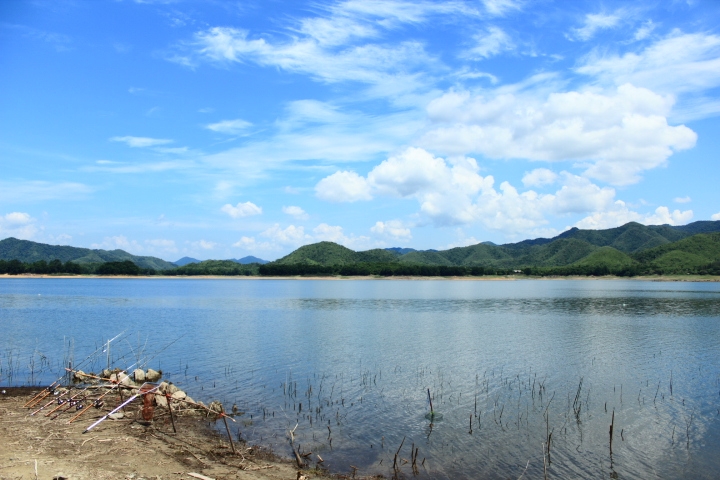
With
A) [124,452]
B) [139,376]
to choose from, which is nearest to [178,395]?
[124,452]

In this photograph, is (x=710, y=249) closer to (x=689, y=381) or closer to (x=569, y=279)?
(x=569, y=279)

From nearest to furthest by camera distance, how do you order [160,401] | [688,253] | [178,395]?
[160,401]
[178,395]
[688,253]

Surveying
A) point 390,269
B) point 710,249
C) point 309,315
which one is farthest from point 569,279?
point 309,315

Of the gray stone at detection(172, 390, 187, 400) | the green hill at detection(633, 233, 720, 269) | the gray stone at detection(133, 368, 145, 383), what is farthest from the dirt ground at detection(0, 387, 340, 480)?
the green hill at detection(633, 233, 720, 269)

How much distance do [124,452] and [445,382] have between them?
13506 mm

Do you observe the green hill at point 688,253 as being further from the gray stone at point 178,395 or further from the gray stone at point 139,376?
the gray stone at point 178,395

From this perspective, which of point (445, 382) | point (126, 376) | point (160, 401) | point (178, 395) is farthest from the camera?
point (445, 382)

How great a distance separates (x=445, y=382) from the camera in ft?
70.9

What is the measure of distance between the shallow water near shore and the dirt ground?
150 centimetres

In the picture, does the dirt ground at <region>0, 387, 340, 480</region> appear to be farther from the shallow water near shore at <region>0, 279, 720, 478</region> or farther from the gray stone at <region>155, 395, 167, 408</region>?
the shallow water near shore at <region>0, 279, 720, 478</region>

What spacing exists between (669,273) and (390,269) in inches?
3523

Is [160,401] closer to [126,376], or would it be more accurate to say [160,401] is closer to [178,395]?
[178,395]

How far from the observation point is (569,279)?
7195 inches

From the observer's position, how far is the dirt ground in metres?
10.7
